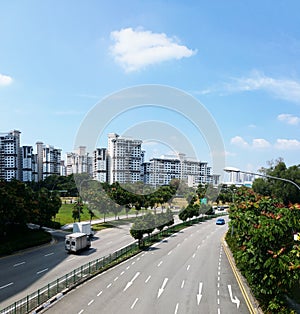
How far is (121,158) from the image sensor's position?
68688mm

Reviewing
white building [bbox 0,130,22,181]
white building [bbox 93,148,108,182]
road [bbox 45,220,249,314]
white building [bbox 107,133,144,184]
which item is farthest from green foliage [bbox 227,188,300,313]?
white building [bbox 0,130,22,181]

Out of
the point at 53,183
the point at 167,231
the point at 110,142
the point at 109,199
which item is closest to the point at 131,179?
the point at 110,142

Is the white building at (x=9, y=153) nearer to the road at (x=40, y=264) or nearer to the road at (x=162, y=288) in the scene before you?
the road at (x=40, y=264)

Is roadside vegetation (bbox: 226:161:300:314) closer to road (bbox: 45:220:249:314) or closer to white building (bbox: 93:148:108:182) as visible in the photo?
road (bbox: 45:220:249:314)

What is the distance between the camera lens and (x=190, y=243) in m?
39.1

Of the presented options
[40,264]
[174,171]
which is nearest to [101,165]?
[40,264]

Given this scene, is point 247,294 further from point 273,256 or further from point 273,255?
point 273,256

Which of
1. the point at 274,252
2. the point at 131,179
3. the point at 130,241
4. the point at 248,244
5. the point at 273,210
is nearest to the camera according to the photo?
the point at 274,252

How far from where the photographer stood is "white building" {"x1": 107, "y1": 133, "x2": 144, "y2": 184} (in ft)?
212

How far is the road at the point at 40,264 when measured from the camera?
2066 cm

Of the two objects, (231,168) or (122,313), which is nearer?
(231,168)

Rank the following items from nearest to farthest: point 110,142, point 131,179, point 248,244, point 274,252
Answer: point 274,252
point 248,244
point 110,142
point 131,179

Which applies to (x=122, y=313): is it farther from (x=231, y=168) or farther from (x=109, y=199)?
(x=109, y=199)

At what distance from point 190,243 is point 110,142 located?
36.3 meters
